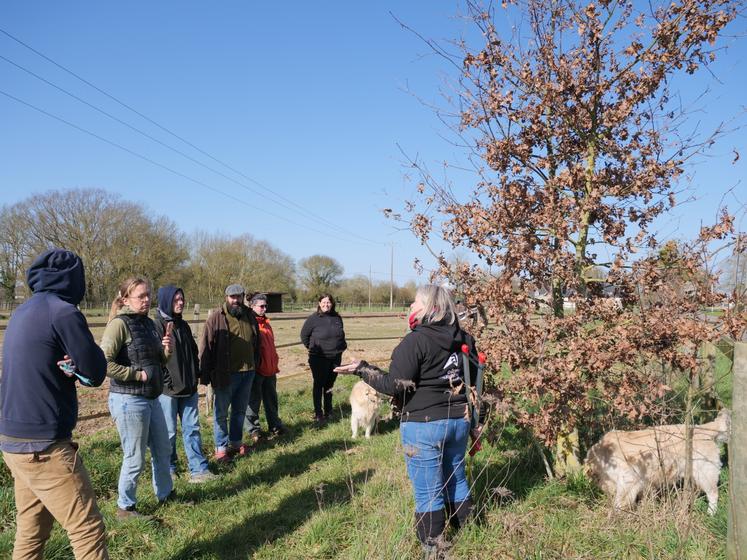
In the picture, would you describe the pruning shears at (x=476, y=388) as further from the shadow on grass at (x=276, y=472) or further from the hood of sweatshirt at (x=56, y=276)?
the shadow on grass at (x=276, y=472)

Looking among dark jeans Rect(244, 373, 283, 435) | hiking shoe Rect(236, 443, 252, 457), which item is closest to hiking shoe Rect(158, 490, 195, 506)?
hiking shoe Rect(236, 443, 252, 457)

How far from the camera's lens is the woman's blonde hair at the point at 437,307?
325cm

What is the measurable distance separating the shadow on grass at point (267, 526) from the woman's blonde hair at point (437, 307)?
1184mm

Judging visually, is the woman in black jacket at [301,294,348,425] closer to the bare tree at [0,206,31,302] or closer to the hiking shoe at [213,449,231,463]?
the hiking shoe at [213,449,231,463]

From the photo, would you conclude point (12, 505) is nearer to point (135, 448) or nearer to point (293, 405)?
point (135, 448)

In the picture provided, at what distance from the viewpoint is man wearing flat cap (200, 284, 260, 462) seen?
226 inches

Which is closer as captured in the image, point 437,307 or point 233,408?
point 437,307

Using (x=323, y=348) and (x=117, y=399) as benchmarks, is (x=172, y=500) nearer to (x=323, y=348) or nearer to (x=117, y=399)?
(x=117, y=399)

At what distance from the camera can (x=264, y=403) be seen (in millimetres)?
6734

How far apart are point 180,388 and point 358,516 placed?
2.17 m

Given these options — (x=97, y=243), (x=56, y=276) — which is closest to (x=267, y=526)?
(x=56, y=276)

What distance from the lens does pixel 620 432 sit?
13.6 feet

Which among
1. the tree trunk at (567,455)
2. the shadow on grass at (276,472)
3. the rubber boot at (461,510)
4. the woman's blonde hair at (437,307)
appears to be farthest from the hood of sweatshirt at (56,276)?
the tree trunk at (567,455)

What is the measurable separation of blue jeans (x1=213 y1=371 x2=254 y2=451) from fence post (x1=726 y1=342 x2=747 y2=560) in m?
4.65
